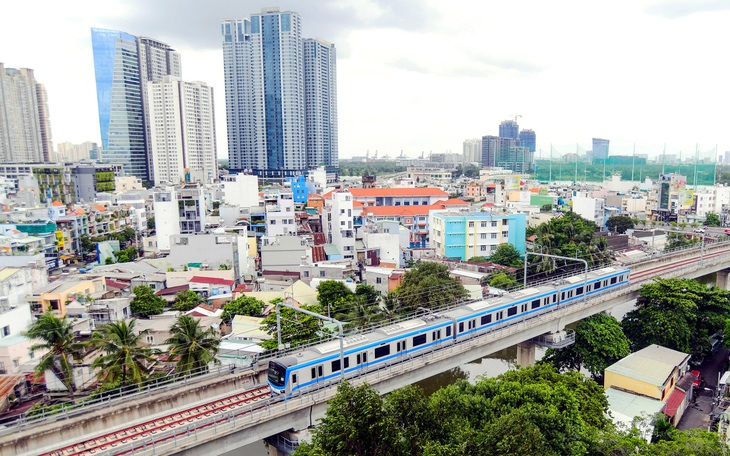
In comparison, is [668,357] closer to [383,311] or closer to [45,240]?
[383,311]

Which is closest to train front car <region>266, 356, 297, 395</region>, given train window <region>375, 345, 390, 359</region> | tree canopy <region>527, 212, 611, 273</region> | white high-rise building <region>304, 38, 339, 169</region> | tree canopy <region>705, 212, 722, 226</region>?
train window <region>375, 345, 390, 359</region>

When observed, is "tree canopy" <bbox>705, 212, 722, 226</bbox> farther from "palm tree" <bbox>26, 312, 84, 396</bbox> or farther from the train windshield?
"palm tree" <bbox>26, 312, 84, 396</bbox>

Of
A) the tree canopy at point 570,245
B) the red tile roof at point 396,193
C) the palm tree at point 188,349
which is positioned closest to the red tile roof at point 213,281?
the palm tree at point 188,349

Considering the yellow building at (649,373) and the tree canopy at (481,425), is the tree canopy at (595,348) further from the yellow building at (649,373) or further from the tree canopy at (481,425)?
the tree canopy at (481,425)

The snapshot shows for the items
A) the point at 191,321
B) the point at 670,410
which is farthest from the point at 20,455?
the point at 670,410

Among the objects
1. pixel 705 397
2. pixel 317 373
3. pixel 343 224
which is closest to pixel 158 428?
pixel 317 373

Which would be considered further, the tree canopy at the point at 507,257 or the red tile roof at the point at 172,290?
the tree canopy at the point at 507,257
